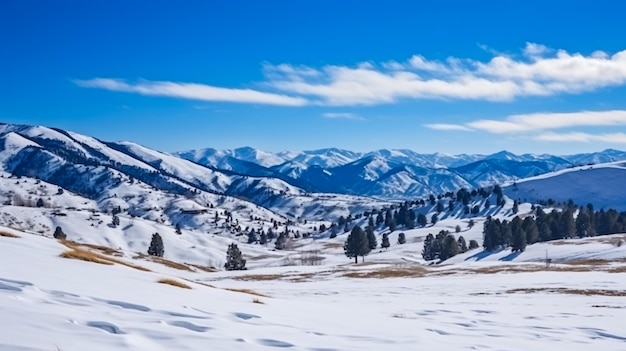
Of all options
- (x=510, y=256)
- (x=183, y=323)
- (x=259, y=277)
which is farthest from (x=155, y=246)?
(x=183, y=323)

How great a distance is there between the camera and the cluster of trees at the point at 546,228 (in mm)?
139012

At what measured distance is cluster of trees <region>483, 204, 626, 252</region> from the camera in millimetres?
139012

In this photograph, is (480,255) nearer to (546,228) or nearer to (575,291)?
(546,228)

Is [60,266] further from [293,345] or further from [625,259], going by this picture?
[625,259]

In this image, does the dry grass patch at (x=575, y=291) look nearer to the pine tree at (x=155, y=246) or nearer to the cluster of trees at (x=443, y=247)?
the cluster of trees at (x=443, y=247)

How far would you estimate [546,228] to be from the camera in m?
154

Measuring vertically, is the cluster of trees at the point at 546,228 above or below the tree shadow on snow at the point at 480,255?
above

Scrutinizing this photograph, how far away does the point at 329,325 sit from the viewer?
12.1m

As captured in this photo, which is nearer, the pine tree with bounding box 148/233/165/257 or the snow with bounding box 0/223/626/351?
the snow with bounding box 0/223/626/351

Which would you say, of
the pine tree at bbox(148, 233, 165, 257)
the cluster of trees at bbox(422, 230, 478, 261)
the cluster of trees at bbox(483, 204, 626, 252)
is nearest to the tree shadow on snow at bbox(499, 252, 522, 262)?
the cluster of trees at bbox(483, 204, 626, 252)

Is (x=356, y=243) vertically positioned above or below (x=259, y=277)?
above

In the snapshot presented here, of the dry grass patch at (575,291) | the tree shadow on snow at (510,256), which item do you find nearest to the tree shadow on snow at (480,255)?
the tree shadow on snow at (510,256)

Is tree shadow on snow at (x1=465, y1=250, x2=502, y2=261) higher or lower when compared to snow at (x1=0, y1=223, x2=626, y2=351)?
lower

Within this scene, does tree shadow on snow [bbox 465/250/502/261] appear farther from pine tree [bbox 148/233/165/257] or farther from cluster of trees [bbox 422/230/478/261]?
pine tree [bbox 148/233/165/257]
